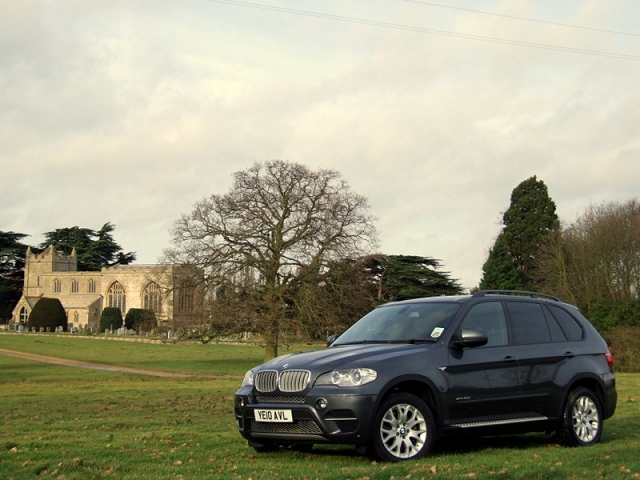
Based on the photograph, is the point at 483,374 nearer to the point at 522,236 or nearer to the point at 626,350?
the point at 626,350

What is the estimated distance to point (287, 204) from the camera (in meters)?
44.1

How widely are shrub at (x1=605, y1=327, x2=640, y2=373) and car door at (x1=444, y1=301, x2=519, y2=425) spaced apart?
3145cm

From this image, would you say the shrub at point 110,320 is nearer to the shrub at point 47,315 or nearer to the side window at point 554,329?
the shrub at point 47,315

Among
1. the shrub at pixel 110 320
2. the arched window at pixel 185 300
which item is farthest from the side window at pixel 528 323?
the shrub at pixel 110 320

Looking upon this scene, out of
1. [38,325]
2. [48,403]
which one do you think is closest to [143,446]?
[48,403]

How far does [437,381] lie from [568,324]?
8.77ft

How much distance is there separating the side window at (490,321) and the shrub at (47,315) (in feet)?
337

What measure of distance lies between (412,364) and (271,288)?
34602mm

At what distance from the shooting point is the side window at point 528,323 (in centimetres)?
993

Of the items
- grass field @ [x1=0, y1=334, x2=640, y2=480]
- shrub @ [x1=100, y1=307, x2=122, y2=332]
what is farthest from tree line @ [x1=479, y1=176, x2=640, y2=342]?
shrub @ [x1=100, y1=307, x2=122, y2=332]

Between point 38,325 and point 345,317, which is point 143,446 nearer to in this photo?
point 345,317

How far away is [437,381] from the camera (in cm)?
877

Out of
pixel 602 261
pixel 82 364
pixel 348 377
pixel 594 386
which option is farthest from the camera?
pixel 602 261

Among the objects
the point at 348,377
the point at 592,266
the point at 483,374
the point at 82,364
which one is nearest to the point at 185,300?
the point at 82,364
